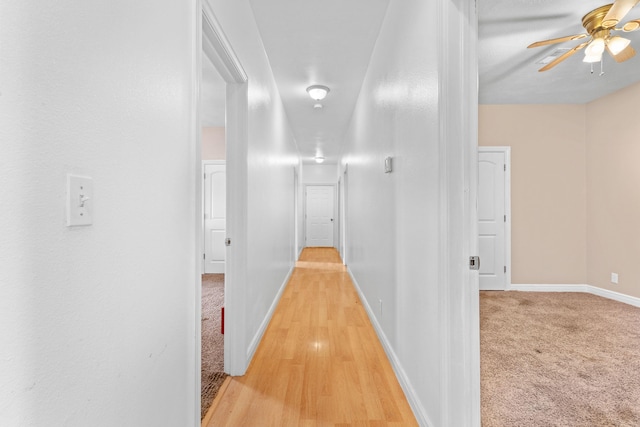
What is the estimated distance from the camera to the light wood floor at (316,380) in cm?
164

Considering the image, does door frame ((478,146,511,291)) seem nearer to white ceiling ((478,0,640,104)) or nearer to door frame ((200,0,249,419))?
white ceiling ((478,0,640,104))

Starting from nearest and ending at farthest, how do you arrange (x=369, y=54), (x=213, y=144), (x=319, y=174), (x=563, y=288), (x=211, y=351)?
(x=211, y=351), (x=369, y=54), (x=563, y=288), (x=213, y=144), (x=319, y=174)

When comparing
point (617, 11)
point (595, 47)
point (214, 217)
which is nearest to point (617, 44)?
point (595, 47)

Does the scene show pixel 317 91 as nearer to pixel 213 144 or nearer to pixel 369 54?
pixel 369 54

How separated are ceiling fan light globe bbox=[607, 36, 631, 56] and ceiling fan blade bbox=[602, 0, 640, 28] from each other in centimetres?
16

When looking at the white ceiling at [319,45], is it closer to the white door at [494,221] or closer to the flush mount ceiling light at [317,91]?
the flush mount ceiling light at [317,91]

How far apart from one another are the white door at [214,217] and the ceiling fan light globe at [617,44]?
506 centimetres

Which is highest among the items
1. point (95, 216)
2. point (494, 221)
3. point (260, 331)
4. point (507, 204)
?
point (507, 204)

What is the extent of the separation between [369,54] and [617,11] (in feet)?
5.81

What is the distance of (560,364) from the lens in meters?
2.23

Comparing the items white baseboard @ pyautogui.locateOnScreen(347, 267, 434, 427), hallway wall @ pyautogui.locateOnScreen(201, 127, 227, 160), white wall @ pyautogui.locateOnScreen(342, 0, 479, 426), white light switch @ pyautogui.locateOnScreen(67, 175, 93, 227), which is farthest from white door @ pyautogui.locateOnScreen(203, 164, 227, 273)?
white light switch @ pyautogui.locateOnScreen(67, 175, 93, 227)

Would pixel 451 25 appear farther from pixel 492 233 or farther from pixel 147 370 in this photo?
pixel 492 233

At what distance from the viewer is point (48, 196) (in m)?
0.59

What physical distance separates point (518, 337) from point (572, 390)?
2.76 feet
